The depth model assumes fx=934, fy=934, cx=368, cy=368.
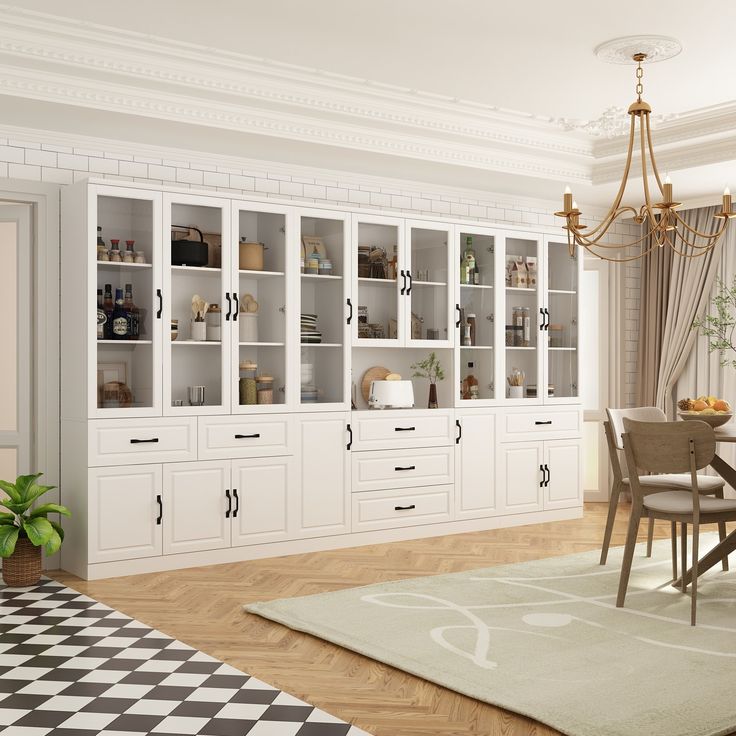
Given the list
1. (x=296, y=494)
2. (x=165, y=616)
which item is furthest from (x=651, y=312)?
(x=165, y=616)

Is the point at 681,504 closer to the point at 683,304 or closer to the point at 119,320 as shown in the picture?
the point at 119,320

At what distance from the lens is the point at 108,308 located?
5324 mm

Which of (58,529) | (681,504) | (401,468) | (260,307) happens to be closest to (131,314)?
(260,307)

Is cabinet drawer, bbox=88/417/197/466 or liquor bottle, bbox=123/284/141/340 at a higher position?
liquor bottle, bbox=123/284/141/340

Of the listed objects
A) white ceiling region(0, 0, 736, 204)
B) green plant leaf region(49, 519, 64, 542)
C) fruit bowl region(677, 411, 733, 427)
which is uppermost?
white ceiling region(0, 0, 736, 204)

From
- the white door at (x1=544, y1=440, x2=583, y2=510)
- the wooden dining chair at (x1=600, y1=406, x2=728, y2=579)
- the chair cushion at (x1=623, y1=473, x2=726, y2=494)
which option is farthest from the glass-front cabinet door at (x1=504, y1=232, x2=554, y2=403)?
the chair cushion at (x1=623, y1=473, x2=726, y2=494)

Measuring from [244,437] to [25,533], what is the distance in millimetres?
1371

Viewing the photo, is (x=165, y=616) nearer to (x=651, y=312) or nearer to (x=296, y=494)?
(x=296, y=494)

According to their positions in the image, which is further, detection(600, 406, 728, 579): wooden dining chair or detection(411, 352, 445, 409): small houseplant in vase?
detection(411, 352, 445, 409): small houseplant in vase

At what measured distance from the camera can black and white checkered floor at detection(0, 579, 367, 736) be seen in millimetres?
3062

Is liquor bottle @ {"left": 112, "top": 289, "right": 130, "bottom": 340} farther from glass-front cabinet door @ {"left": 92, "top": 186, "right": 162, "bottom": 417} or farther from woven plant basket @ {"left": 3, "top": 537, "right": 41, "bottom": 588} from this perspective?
woven plant basket @ {"left": 3, "top": 537, "right": 41, "bottom": 588}

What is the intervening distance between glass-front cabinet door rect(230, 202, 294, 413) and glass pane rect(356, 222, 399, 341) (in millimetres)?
577

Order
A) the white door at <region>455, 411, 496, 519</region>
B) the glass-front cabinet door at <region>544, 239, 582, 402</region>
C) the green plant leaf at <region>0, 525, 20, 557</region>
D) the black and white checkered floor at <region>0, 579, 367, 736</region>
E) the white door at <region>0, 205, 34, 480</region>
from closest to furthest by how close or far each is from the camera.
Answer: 1. the black and white checkered floor at <region>0, 579, 367, 736</region>
2. the green plant leaf at <region>0, 525, 20, 557</region>
3. the white door at <region>0, 205, 34, 480</region>
4. the white door at <region>455, 411, 496, 519</region>
5. the glass-front cabinet door at <region>544, 239, 582, 402</region>

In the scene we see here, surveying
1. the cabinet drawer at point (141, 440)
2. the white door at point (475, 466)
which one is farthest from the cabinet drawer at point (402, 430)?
the cabinet drawer at point (141, 440)
